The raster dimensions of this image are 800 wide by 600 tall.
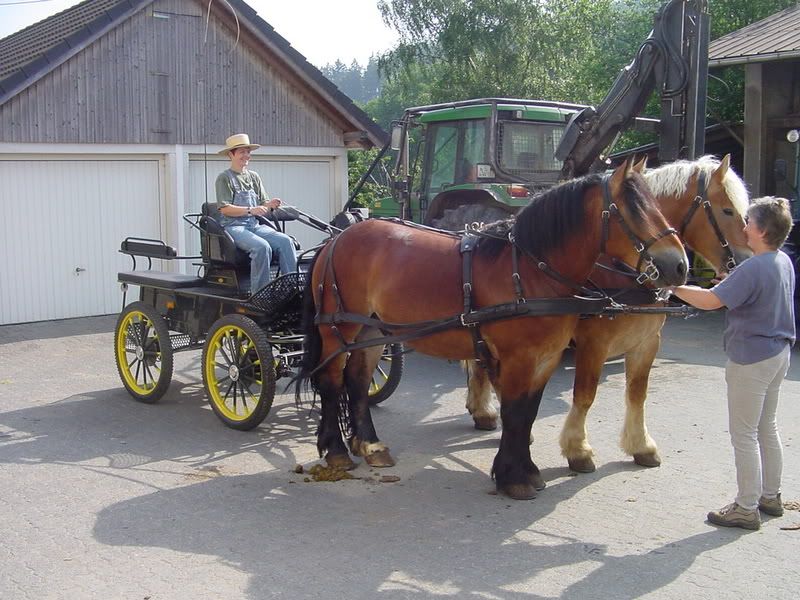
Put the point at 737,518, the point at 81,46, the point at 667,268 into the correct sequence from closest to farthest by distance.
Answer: the point at 667,268, the point at 737,518, the point at 81,46

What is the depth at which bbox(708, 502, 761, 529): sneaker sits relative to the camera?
4.90 m

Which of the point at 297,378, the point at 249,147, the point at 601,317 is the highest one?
the point at 249,147

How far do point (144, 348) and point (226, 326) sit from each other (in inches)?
54.2

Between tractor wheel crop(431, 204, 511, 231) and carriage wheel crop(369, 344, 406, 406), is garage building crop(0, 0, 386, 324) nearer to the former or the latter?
tractor wheel crop(431, 204, 511, 231)

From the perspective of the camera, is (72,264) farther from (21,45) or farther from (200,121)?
(21,45)

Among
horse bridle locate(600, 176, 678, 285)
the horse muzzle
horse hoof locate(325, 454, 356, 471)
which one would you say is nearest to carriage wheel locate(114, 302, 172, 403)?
horse hoof locate(325, 454, 356, 471)

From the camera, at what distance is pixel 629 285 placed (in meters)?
5.58

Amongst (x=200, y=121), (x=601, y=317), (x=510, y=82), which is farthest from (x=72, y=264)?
(x=510, y=82)

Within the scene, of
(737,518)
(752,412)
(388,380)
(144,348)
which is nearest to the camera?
(752,412)

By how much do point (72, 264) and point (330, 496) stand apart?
8383mm

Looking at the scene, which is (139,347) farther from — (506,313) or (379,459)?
(506,313)

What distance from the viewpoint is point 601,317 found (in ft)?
18.5

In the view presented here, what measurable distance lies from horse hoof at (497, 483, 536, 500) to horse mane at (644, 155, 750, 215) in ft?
6.47

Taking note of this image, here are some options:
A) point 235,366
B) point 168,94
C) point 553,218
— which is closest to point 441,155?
point 235,366
